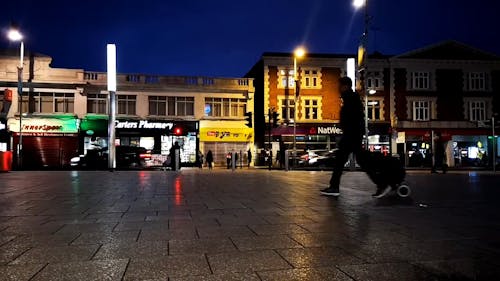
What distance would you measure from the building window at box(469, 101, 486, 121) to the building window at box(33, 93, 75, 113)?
36272 millimetres

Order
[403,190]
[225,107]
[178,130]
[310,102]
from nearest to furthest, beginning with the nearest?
[403,190] → [178,130] → [225,107] → [310,102]

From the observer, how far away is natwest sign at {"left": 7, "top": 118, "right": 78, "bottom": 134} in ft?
105

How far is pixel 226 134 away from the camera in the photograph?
35.8m

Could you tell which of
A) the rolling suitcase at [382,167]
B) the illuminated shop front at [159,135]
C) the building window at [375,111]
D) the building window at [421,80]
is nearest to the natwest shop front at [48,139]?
the illuminated shop front at [159,135]

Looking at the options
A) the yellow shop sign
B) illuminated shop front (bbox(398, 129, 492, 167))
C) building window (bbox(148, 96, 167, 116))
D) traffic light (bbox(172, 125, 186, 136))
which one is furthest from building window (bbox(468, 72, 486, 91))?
building window (bbox(148, 96, 167, 116))

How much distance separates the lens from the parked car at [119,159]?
26.7 metres

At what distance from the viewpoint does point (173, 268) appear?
2990 millimetres

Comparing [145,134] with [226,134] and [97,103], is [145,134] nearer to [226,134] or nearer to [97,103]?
[97,103]

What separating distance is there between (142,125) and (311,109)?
49.8 ft

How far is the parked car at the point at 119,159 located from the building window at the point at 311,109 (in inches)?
641

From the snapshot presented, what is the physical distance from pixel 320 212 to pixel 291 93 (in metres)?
32.4

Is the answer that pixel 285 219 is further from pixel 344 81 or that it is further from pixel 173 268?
pixel 344 81

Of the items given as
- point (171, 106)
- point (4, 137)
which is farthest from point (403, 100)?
point (4, 137)

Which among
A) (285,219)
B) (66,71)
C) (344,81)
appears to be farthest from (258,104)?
(285,219)
